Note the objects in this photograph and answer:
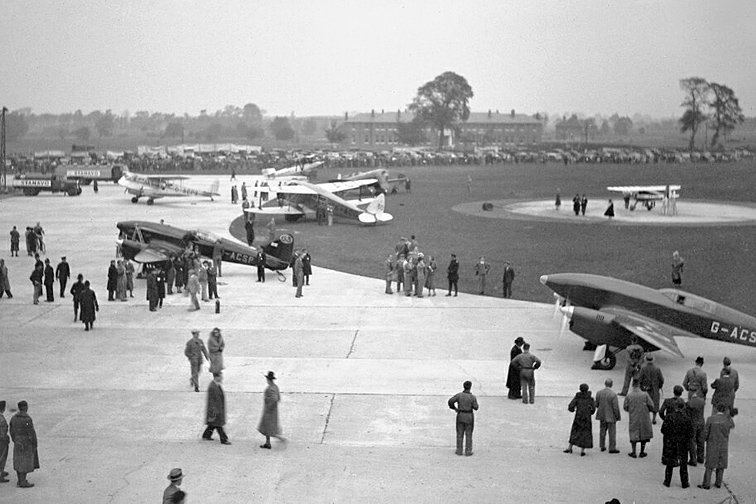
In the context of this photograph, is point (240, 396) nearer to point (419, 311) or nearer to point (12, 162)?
point (419, 311)

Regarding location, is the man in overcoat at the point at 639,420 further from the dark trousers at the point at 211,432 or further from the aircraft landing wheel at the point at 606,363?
the dark trousers at the point at 211,432

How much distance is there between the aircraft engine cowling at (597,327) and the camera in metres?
16.9

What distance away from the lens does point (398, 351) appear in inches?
736

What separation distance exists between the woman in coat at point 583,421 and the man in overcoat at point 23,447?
7859mm

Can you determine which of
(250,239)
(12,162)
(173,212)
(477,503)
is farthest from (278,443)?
(12,162)

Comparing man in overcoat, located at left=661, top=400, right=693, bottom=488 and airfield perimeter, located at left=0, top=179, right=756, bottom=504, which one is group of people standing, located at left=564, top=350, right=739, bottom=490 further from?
airfield perimeter, located at left=0, top=179, right=756, bottom=504

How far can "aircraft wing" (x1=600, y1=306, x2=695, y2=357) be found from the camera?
16406 mm

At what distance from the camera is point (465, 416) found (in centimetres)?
1243

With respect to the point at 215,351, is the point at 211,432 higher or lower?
lower

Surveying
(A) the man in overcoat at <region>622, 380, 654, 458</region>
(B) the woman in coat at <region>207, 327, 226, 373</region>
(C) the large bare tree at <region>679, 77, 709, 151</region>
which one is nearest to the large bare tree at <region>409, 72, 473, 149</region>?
Result: (C) the large bare tree at <region>679, 77, 709, 151</region>

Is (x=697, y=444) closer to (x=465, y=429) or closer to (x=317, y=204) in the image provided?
(x=465, y=429)

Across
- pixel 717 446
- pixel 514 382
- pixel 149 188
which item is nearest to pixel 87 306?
pixel 514 382

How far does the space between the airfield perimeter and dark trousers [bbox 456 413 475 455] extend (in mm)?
273

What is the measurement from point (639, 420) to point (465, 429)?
2632 mm
